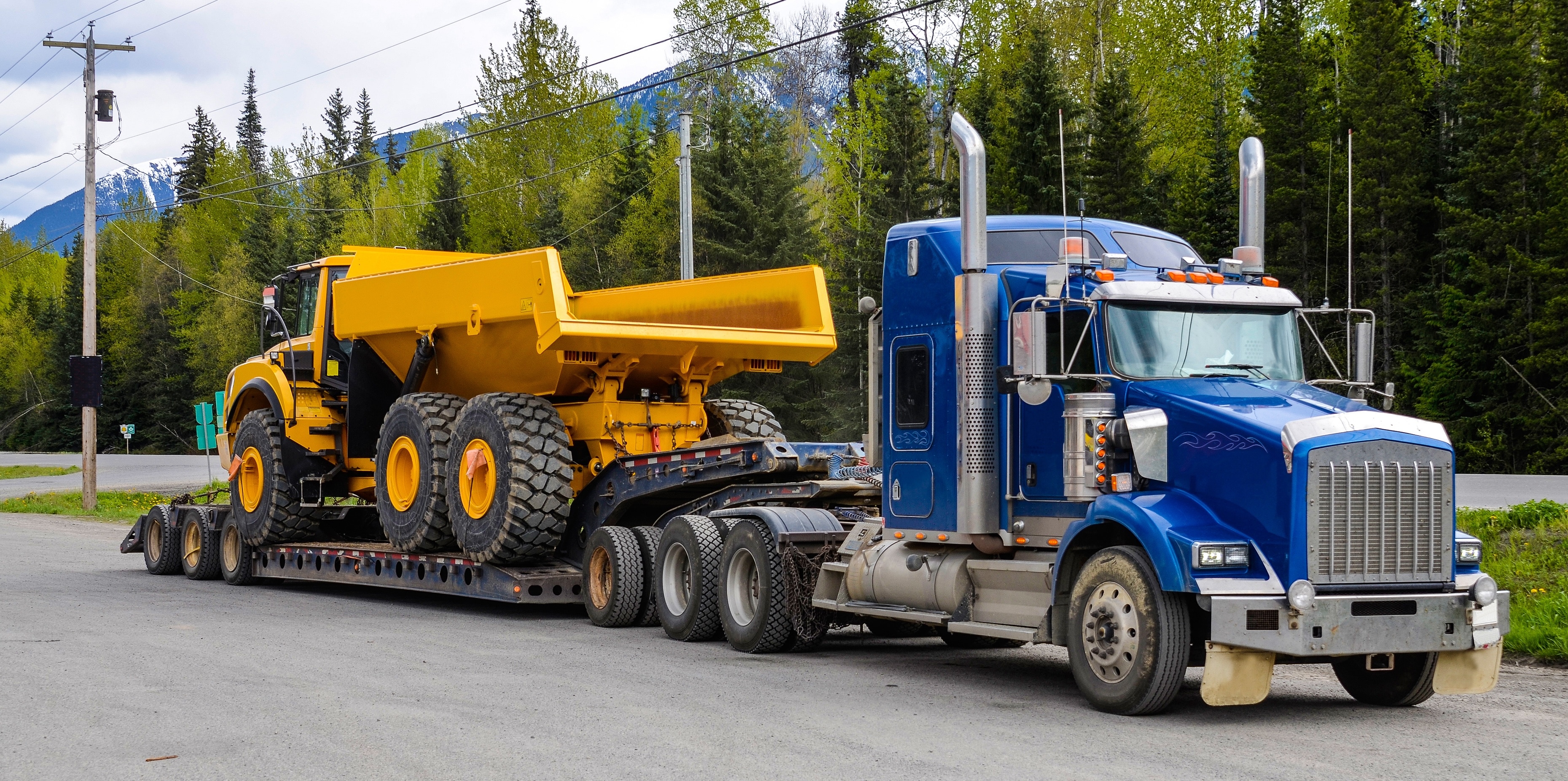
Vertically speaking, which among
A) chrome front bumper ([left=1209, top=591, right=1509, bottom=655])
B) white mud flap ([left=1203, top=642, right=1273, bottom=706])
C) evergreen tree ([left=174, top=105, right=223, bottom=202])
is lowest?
white mud flap ([left=1203, top=642, right=1273, bottom=706])

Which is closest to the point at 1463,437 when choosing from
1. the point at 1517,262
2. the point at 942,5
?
the point at 1517,262

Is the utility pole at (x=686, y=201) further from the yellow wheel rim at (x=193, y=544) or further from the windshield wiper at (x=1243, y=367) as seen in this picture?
the windshield wiper at (x=1243, y=367)

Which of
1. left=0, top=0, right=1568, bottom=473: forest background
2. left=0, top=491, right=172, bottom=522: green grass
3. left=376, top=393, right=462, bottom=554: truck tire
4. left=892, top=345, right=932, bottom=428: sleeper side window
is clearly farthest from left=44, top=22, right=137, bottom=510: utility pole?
left=892, top=345, right=932, bottom=428: sleeper side window

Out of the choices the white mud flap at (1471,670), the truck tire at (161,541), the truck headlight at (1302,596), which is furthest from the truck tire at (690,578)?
the truck tire at (161,541)

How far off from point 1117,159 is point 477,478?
28.0 meters

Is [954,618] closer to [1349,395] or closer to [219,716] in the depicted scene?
[1349,395]

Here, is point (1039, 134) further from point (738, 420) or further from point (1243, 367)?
point (1243, 367)

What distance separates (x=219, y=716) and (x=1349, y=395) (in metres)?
7.14

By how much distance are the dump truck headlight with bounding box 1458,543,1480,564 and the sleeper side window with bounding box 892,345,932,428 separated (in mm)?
3387

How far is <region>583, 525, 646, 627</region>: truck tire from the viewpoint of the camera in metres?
13.1

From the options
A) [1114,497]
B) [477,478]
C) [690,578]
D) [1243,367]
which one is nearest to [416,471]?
[477,478]

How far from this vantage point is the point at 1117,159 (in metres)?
38.8

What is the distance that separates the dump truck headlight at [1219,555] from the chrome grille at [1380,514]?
0.35m

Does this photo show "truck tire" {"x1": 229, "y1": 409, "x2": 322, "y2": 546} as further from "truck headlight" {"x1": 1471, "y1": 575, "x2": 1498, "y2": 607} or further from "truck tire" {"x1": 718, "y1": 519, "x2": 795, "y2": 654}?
"truck headlight" {"x1": 1471, "y1": 575, "x2": 1498, "y2": 607}
